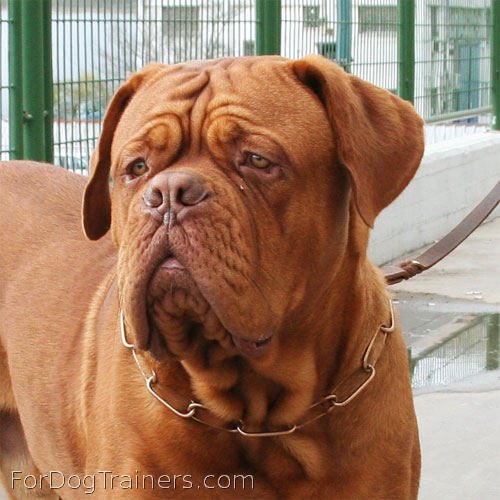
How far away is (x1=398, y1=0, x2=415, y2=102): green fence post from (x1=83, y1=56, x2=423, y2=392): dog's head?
6415mm

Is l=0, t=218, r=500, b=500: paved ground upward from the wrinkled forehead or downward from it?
downward

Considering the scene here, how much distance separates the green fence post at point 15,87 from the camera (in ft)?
18.8

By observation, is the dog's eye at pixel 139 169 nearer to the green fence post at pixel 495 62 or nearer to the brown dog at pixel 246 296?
the brown dog at pixel 246 296

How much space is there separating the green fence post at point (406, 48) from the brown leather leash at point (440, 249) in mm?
4732

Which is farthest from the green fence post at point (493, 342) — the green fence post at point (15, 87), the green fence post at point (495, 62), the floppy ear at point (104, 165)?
the green fence post at point (495, 62)

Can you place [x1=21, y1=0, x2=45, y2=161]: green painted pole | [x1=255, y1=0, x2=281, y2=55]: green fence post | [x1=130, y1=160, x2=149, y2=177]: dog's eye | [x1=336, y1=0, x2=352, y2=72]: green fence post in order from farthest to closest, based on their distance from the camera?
[x1=336, y1=0, x2=352, y2=72]: green fence post → [x1=255, y1=0, x2=281, y2=55]: green fence post → [x1=21, y1=0, x2=45, y2=161]: green painted pole → [x1=130, y1=160, x2=149, y2=177]: dog's eye

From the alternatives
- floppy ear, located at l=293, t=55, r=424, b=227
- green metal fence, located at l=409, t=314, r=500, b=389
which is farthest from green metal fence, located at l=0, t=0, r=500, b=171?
floppy ear, located at l=293, t=55, r=424, b=227

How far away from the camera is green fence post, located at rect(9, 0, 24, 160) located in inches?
226

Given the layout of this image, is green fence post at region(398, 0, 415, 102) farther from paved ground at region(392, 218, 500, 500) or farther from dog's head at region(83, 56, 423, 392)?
dog's head at region(83, 56, 423, 392)

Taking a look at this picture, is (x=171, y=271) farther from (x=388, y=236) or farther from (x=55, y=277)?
(x=388, y=236)

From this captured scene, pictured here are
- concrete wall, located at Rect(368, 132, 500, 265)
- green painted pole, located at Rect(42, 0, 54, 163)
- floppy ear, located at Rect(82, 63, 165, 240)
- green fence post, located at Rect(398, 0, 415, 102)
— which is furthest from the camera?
green fence post, located at Rect(398, 0, 415, 102)

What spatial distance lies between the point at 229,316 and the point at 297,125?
559 millimetres

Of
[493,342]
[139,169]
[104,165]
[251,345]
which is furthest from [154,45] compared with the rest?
[251,345]

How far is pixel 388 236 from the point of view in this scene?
8.89 metres
